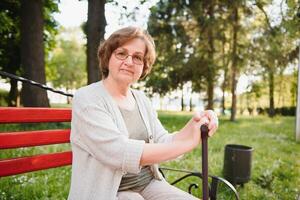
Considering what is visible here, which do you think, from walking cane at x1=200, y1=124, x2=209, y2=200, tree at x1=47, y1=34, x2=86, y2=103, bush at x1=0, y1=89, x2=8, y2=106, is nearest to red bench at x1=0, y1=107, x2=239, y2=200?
walking cane at x1=200, y1=124, x2=209, y2=200

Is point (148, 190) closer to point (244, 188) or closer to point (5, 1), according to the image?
point (244, 188)

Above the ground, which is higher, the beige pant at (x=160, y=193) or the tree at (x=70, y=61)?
the tree at (x=70, y=61)

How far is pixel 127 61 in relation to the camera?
2266mm

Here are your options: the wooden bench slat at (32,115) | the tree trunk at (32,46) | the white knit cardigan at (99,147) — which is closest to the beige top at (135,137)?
the white knit cardigan at (99,147)

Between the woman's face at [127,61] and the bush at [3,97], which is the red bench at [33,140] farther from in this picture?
the bush at [3,97]

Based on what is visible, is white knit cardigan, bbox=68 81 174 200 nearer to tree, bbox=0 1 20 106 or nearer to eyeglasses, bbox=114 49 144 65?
eyeglasses, bbox=114 49 144 65

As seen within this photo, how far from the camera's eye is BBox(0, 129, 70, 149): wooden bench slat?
2.35m

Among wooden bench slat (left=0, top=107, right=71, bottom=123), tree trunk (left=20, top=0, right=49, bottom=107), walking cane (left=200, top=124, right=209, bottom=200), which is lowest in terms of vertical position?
walking cane (left=200, top=124, right=209, bottom=200)

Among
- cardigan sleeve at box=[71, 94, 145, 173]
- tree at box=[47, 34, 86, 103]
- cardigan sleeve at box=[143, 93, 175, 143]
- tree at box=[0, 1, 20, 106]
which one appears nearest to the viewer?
cardigan sleeve at box=[71, 94, 145, 173]

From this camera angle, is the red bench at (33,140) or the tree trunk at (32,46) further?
the tree trunk at (32,46)

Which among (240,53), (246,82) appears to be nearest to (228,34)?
(240,53)

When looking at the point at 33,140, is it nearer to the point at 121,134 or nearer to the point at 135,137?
the point at 135,137

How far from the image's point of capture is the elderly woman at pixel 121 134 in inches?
74.9

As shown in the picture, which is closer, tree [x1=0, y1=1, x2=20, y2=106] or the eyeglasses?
the eyeglasses
